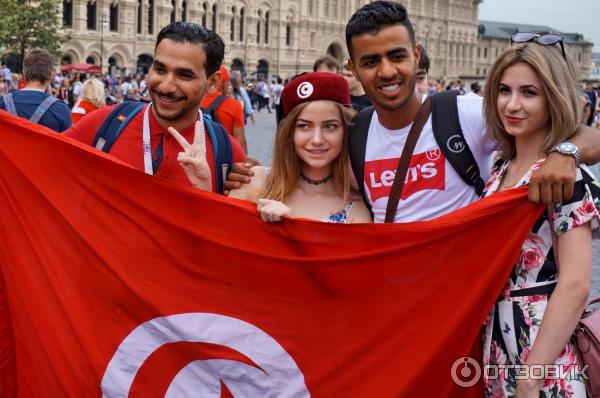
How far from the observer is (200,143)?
9.12 feet

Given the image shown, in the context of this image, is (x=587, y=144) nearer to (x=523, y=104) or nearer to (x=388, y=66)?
(x=523, y=104)

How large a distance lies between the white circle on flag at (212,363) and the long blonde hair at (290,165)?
0.51 m

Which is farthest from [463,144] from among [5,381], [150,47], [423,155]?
[150,47]

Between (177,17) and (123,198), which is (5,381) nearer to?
(123,198)

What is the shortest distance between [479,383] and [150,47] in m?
43.8

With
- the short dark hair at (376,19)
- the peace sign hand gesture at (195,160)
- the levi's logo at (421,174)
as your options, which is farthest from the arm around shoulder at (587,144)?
the peace sign hand gesture at (195,160)

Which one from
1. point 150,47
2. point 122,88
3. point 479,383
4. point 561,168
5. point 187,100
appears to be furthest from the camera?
point 150,47

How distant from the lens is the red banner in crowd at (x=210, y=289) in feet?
8.09

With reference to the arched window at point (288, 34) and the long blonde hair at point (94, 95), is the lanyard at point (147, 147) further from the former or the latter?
the arched window at point (288, 34)

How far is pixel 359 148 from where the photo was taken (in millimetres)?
2777

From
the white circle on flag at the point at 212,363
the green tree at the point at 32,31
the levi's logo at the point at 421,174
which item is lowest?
the white circle on flag at the point at 212,363

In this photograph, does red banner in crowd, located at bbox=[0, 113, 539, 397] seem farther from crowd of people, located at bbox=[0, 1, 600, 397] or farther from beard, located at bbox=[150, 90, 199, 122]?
beard, located at bbox=[150, 90, 199, 122]

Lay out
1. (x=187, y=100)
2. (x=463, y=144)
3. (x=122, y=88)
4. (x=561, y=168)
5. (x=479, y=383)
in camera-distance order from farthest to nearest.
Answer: (x=122, y=88) → (x=187, y=100) → (x=463, y=144) → (x=479, y=383) → (x=561, y=168)

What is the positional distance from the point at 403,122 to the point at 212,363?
3.45ft
